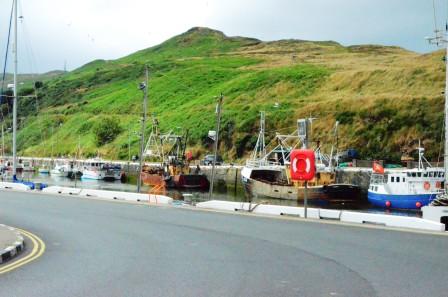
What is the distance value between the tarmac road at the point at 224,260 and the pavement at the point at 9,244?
714mm

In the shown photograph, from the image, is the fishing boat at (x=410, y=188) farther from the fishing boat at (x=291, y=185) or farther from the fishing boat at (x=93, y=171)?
the fishing boat at (x=93, y=171)

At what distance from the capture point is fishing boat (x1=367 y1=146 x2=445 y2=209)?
44.6 metres

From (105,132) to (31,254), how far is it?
330 feet

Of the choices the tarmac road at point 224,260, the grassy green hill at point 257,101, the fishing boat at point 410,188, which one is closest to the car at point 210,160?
the grassy green hill at point 257,101

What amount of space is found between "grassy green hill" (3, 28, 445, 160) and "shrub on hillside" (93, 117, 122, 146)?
38 centimetres

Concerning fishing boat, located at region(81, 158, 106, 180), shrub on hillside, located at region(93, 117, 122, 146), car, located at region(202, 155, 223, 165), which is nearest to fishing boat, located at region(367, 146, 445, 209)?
car, located at region(202, 155, 223, 165)

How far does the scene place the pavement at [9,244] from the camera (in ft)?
42.8

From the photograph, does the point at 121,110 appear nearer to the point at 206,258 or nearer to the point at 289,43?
the point at 289,43

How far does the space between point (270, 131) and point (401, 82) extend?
67.3 feet

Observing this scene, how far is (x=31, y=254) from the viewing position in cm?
1376

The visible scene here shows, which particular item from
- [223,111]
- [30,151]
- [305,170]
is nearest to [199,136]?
[223,111]

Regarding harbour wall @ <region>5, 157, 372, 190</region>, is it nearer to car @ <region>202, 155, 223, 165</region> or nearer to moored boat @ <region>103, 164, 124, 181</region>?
car @ <region>202, 155, 223, 165</region>

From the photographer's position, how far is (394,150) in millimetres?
67062

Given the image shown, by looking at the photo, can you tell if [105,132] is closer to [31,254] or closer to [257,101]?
[257,101]
